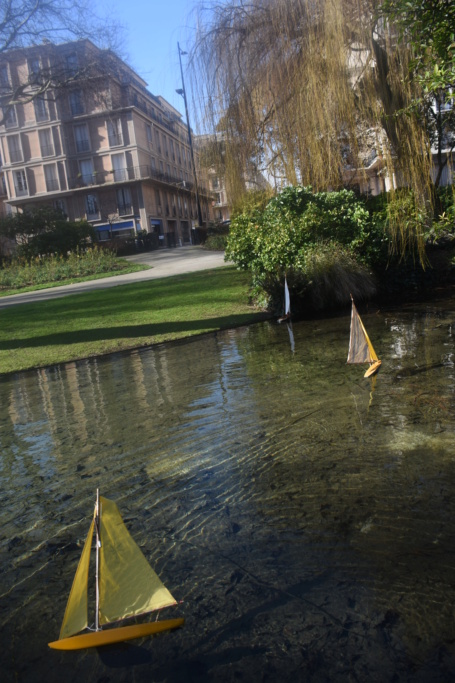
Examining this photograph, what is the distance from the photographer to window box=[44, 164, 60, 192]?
156ft

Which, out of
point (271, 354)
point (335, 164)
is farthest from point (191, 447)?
point (335, 164)

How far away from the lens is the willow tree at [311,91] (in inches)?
336

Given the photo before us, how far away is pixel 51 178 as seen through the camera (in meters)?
47.6

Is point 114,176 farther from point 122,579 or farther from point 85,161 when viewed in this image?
point 122,579

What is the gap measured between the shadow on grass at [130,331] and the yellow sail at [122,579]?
7863mm

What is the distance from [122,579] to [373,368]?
13.5ft

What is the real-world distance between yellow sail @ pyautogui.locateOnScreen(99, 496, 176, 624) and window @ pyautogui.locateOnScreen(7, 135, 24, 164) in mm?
50764

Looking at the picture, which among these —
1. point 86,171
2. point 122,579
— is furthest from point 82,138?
point 122,579

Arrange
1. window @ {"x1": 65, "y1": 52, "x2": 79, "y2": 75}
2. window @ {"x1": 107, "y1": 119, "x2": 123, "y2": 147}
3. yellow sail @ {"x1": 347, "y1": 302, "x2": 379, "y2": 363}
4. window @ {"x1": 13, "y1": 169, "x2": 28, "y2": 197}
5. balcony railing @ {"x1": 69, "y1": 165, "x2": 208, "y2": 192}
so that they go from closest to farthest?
yellow sail @ {"x1": 347, "y1": 302, "x2": 379, "y2": 363} < window @ {"x1": 65, "y1": 52, "x2": 79, "y2": 75} < balcony railing @ {"x1": 69, "y1": 165, "x2": 208, "y2": 192} < window @ {"x1": 107, "y1": 119, "x2": 123, "y2": 147} < window @ {"x1": 13, "y1": 169, "x2": 28, "y2": 197}

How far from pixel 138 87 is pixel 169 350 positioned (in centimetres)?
4663

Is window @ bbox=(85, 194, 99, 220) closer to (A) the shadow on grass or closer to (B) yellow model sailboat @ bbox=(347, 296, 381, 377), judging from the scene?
(A) the shadow on grass

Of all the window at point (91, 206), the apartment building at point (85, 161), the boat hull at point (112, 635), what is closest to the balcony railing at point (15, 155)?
the apartment building at point (85, 161)

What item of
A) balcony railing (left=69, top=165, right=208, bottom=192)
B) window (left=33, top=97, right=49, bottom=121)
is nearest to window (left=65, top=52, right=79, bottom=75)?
balcony railing (left=69, top=165, right=208, bottom=192)

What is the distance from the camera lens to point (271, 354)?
755 cm
